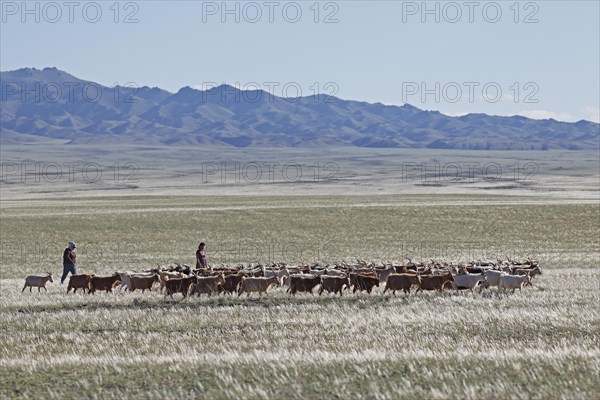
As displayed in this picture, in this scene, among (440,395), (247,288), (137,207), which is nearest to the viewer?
(440,395)

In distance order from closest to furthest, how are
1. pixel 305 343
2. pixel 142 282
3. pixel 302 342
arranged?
pixel 305 343
pixel 302 342
pixel 142 282

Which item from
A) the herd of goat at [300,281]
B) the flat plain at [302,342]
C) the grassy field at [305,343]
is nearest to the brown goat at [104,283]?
the herd of goat at [300,281]

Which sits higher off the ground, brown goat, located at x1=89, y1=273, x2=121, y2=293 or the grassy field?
the grassy field

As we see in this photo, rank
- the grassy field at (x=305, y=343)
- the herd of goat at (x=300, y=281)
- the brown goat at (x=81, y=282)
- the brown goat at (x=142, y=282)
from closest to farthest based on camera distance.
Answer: the grassy field at (x=305, y=343) < the herd of goat at (x=300, y=281) < the brown goat at (x=142, y=282) < the brown goat at (x=81, y=282)

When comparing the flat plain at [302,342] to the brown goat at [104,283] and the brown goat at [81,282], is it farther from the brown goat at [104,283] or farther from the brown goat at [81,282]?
the brown goat at [104,283]

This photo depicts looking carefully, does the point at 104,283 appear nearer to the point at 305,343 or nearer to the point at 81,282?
the point at 81,282

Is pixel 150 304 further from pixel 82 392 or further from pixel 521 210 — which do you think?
pixel 521 210

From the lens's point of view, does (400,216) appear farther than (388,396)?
Yes

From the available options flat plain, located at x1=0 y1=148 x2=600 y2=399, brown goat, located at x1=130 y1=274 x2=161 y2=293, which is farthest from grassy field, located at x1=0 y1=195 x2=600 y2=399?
brown goat, located at x1=130 y1=274 x2=161 y2=293

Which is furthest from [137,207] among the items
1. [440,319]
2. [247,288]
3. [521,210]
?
[440,319]

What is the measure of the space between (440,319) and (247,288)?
21.6 ft

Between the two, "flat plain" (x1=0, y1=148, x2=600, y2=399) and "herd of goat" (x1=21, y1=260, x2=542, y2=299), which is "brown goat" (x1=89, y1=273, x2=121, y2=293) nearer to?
"herd of goat" (x1=21, y1=260, x2=542, y2=299)

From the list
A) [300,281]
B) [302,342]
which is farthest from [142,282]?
[302,342]

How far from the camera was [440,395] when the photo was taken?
30.1 ft
